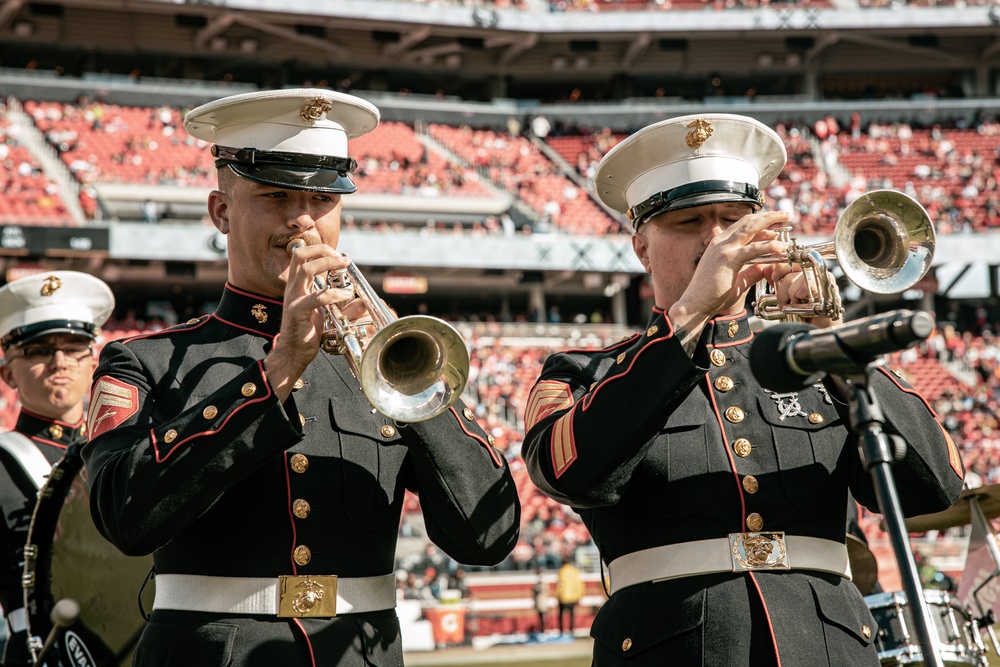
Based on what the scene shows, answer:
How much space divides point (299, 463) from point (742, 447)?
3.69 ft

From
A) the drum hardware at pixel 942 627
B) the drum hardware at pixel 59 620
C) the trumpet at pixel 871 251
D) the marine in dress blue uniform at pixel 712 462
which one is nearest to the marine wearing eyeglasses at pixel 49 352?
the drum hardware at pixel 59 620

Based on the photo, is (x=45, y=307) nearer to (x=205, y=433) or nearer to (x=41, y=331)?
(x=41, y=331)

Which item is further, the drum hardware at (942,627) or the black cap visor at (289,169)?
the drum hardware at (942,627)

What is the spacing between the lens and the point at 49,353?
538cm

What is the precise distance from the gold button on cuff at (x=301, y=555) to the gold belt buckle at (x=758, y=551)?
40.6 inches

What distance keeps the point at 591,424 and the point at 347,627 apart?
76 centimetres

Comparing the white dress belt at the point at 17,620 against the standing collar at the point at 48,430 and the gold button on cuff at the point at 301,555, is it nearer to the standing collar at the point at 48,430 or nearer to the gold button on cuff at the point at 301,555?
the standing collar at the point at 48,430

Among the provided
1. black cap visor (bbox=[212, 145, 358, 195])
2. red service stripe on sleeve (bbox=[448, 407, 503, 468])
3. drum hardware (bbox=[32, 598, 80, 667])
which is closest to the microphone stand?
red service stripe on sleeve (bbox=[448, 407, 503, 468])

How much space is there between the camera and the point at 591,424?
2984 millimetres

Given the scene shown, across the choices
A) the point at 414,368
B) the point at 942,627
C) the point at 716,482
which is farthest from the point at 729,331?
the point at 942,627

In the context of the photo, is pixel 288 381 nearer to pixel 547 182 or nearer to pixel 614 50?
pixel 547 182

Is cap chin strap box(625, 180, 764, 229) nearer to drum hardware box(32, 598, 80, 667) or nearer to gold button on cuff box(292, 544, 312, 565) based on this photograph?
gold button on cuff box(292, 544, 312, 565)

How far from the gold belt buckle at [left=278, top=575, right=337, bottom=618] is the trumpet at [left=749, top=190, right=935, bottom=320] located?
1.40 metres

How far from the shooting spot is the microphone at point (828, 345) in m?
2.14
